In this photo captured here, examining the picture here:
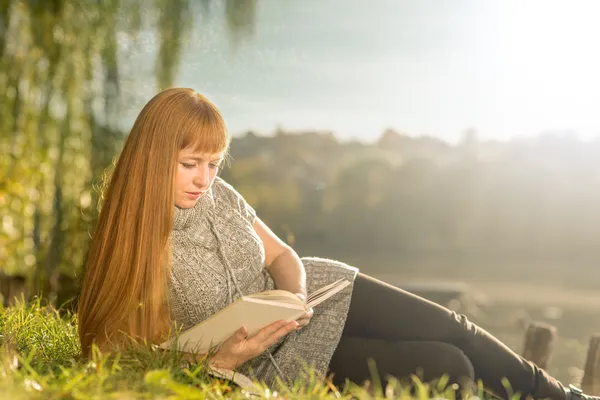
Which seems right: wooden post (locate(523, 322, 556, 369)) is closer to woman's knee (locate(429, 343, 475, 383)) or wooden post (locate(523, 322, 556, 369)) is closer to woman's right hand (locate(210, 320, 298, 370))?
woman's knee (locate(429, 343, 475, 383))

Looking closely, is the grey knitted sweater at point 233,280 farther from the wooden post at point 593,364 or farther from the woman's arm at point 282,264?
the wooden post at point 593,364

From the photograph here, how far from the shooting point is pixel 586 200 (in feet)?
47.9

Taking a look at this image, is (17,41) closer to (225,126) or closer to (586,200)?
(225,126)

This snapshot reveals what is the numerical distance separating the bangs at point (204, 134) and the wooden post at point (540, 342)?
2582 mm

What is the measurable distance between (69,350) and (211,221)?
0.67 metres

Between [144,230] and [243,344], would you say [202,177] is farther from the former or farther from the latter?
[243,344]

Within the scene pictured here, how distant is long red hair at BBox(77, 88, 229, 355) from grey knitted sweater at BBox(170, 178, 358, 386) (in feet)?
0.27

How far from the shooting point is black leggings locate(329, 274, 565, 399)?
245 cm

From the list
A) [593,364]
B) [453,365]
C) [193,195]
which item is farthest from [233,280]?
[593,364]

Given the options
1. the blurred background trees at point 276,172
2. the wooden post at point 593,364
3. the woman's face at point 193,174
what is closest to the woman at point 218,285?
the woman's face at point 193,174

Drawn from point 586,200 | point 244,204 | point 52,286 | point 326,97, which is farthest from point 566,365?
point 326,97

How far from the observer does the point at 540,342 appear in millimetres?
4199

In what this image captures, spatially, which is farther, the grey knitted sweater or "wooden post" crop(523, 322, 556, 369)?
"wooden post" crop(523, 322, 556, 369)

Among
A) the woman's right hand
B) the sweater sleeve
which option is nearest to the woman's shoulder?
the sweater sleeve
